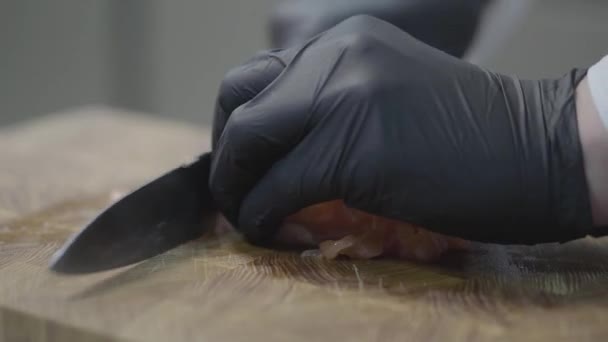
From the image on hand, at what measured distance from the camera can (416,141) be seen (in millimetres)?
757

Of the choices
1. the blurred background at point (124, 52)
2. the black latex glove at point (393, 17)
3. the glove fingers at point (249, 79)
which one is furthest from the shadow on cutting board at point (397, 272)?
the blurred background at point (124, 52)

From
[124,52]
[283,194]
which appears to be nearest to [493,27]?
[283,194]

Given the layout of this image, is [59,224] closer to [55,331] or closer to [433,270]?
[55,331]

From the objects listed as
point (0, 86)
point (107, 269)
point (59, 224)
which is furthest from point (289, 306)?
point (0, 86)

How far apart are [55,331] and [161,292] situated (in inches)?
4.0

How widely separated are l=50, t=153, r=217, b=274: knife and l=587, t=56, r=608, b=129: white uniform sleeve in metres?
0.42

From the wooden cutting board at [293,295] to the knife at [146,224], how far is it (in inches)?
0.6

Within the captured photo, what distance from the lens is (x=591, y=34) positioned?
6.65 feet

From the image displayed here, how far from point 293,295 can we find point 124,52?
2.00 m

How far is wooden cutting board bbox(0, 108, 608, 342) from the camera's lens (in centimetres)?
67

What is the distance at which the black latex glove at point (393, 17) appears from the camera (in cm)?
125

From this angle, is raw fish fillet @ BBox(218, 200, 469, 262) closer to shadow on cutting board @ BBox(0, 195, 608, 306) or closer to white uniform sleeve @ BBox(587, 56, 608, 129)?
shadow on cutting board @ BBox(0, 195, 608, 306)

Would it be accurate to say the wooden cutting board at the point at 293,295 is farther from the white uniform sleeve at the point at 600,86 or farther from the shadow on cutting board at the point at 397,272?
the white uniform sleeve at the point at 600,86

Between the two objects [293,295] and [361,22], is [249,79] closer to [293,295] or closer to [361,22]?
[361,22]
